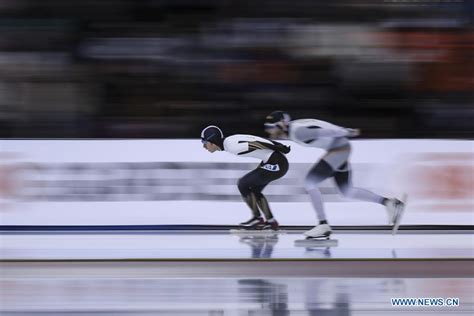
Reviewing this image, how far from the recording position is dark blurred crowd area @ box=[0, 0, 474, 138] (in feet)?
32.0

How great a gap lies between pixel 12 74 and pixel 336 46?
3.95 meters

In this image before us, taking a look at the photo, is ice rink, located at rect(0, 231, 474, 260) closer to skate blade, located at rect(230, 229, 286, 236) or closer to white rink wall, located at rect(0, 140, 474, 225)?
skate blade, located at rect(230, 229, 286, 236)

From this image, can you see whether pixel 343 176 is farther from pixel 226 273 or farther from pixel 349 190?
pixel 226 273

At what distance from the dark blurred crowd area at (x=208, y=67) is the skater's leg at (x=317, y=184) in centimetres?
90

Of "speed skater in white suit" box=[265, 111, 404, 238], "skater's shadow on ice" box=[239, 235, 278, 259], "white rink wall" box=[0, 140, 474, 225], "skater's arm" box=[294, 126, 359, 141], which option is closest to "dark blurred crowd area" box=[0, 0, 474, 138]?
"white rink wall" box=[0, 140, 474, 225]

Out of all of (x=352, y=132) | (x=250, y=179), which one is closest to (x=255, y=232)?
(x=250, y=179)

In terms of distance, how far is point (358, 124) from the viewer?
9820mm

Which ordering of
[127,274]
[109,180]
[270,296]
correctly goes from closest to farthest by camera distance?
1. [270,296]
2. [127,274]
3. [109,180]

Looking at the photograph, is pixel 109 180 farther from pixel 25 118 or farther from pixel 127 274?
pixel 127 274

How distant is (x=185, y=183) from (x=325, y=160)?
1724 mm

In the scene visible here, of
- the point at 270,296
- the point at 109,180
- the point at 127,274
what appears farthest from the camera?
the point at 109,180

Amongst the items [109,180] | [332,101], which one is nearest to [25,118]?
[109,180]

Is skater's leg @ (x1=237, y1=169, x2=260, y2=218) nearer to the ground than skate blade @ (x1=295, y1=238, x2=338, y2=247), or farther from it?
farther from it

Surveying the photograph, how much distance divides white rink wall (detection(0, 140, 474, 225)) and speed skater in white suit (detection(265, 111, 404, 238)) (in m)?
0.55
